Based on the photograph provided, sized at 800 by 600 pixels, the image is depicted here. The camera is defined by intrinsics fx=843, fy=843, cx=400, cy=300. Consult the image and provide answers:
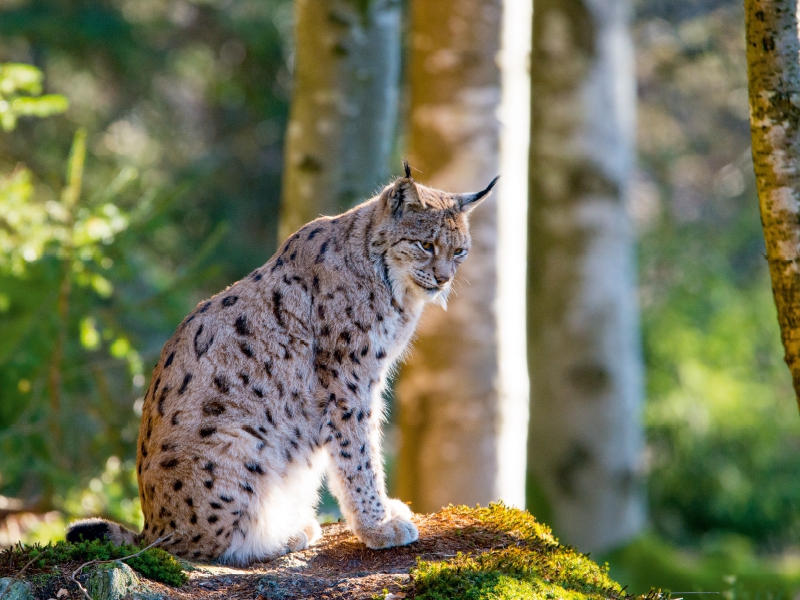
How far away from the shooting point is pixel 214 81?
655 inches

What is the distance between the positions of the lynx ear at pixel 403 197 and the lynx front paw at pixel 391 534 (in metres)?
1.50

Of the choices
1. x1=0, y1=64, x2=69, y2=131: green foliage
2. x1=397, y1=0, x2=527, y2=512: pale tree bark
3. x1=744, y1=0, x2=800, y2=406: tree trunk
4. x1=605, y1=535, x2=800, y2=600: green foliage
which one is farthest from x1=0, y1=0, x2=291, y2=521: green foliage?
x1=605, y1=535, x2=800, y2=600: green foliage

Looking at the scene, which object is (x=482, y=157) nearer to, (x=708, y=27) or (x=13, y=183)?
(x=13, y=183)

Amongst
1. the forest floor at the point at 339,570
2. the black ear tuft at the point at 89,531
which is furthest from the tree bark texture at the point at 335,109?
the black ear tuft at the point at 89,531

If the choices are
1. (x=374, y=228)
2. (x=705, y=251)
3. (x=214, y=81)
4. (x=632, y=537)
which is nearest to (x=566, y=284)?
(x=632, y=537)

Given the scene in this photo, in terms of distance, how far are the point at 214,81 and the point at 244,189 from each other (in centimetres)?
227

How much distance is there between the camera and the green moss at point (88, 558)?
10.5 feet

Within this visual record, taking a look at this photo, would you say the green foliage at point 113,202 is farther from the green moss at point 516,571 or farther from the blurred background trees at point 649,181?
the green moss at point 516,571

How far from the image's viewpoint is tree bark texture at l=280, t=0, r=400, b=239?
20.5 ft

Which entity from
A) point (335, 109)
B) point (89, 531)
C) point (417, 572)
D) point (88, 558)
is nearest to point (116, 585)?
point (88, 558)

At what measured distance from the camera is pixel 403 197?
419 cm

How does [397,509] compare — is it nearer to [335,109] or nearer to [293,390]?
[293,390]

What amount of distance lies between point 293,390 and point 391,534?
2.64 feet

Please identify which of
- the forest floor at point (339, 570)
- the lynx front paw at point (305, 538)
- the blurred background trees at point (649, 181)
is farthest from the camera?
the blurred background trees at point (649, 181)
